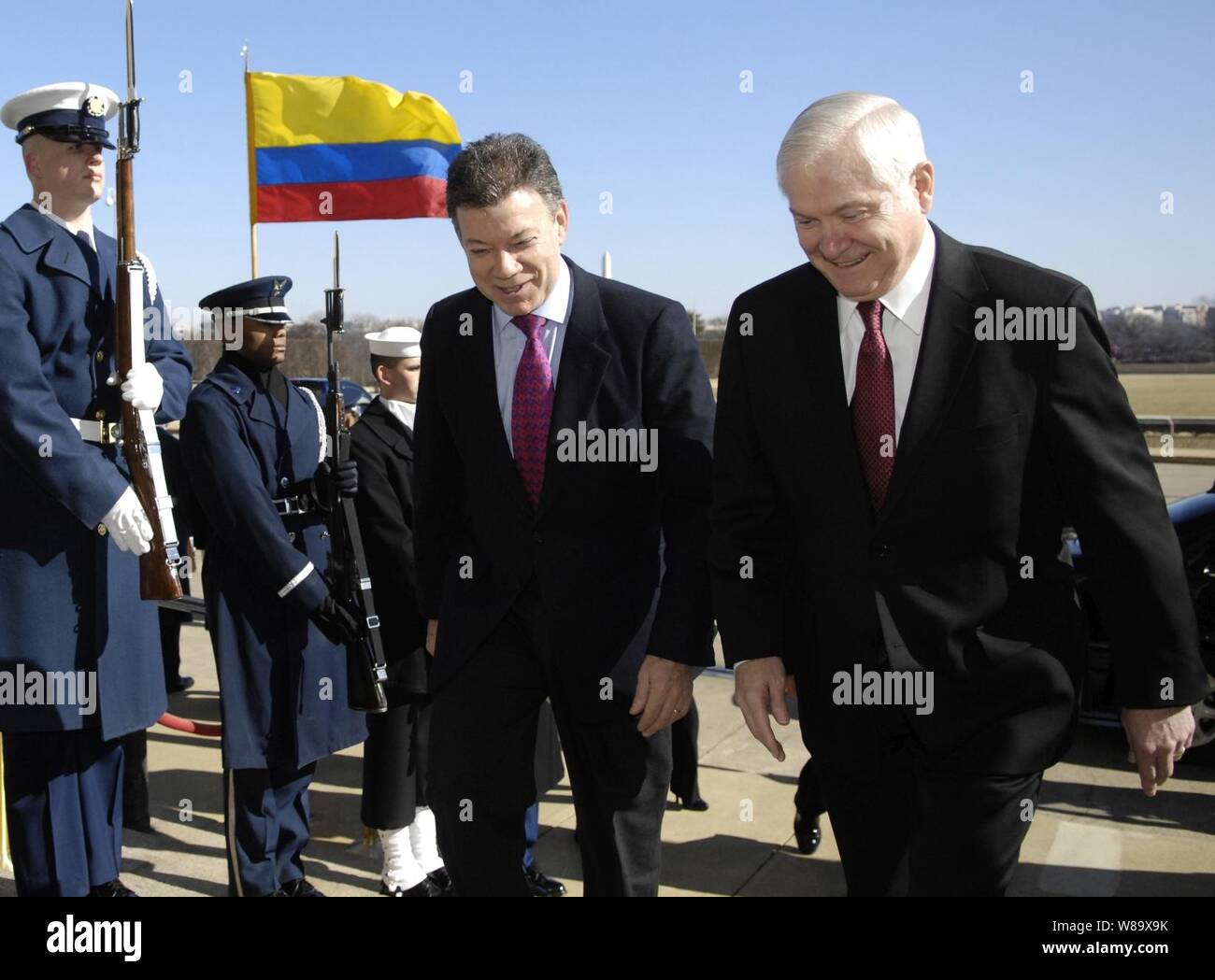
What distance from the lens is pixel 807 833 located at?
15.2 ft

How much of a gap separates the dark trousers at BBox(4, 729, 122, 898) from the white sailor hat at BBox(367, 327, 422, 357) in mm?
1625

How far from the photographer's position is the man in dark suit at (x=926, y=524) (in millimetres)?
2377

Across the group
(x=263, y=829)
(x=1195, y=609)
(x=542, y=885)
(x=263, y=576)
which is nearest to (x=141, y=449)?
(x=263, y=576)

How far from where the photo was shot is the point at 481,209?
2887mm

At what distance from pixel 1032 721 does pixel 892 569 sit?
1.28ft

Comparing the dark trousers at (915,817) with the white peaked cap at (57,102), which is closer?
the dark trousers at (915,817)

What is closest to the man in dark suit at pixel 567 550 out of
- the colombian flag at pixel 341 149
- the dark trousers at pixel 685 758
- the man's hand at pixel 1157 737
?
the man's hand at pixel 1157 737

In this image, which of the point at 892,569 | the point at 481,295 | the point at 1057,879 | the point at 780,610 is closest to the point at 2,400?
the point at 481,295

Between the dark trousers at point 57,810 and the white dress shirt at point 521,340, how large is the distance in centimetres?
177

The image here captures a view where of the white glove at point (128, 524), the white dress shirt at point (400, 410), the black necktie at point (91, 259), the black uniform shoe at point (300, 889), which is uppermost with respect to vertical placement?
the black necktie at point (91, 259)

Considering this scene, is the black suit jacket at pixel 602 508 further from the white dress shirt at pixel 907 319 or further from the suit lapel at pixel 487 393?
the white dress shirt at pixel 907 319

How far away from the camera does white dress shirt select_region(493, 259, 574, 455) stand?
312 cm

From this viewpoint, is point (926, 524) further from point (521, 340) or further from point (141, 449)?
point (141, 449)

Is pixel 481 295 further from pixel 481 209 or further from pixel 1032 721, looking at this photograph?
pixel 1032 721
